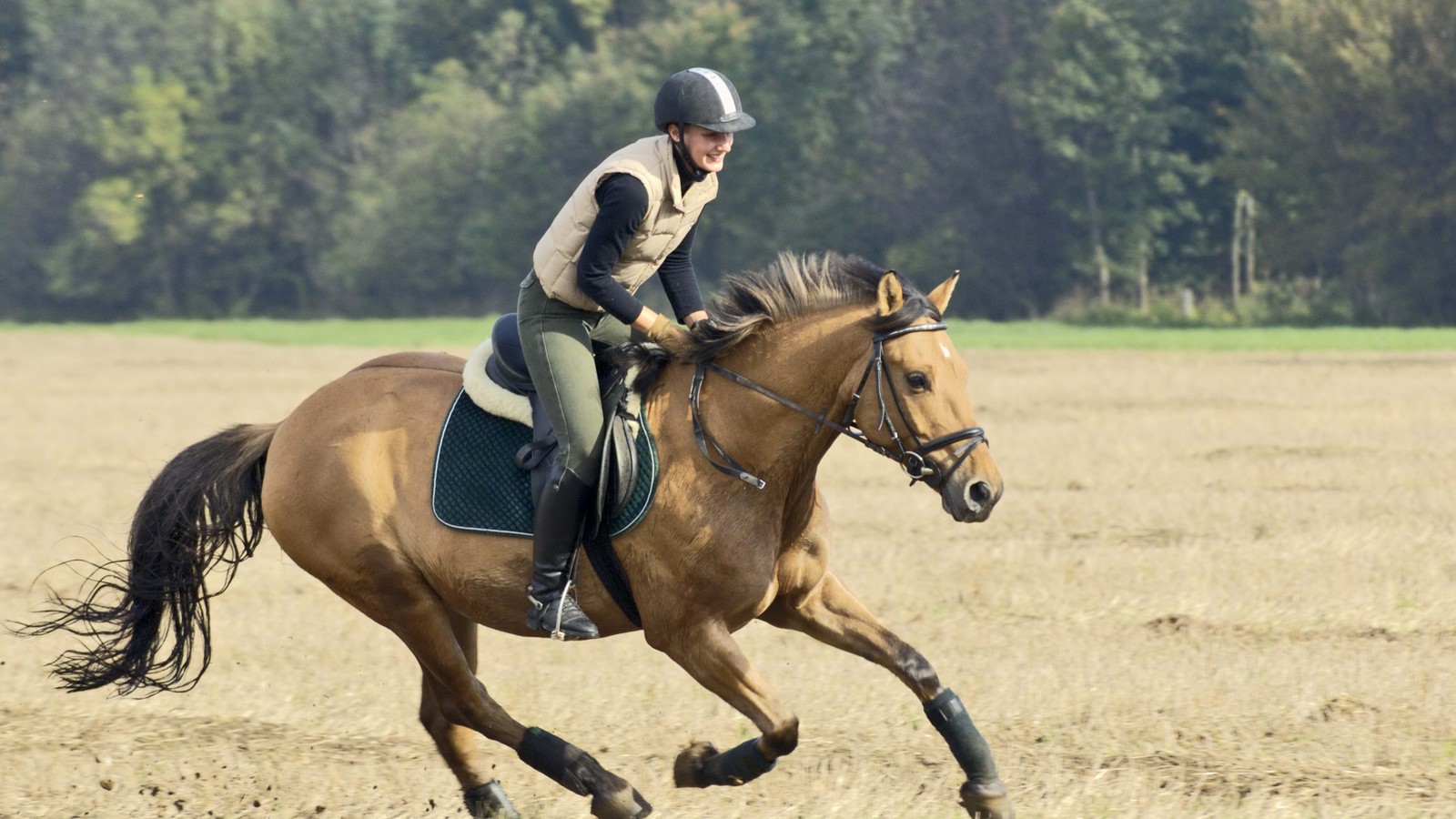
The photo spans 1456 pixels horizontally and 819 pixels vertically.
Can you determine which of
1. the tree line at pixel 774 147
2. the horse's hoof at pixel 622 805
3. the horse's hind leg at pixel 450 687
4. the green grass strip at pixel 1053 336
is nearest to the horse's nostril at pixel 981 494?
the horse's hoof at pixel 622 805

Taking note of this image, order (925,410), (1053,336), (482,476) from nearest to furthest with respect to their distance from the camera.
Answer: (925,410)
(482,476)
(1053,336)

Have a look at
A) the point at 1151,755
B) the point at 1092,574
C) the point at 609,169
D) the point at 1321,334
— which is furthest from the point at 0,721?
the point at 1321,334

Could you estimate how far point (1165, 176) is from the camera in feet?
187

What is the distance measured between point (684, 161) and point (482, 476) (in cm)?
152

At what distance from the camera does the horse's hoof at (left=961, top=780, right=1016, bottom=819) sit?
6.56 meters

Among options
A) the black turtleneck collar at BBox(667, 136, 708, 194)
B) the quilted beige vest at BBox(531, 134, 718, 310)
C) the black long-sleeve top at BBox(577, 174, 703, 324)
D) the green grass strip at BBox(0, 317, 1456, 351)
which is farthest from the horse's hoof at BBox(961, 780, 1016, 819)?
the green grass strip at BBox(0, 317, 1456, 351)

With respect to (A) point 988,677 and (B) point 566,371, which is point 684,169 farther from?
(A) point 988,677

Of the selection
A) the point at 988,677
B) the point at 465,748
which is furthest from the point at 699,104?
the point at 988,677

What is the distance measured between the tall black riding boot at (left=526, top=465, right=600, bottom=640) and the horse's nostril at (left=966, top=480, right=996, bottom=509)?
1561 millimetres

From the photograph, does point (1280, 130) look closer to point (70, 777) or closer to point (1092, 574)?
point (1092, 574)

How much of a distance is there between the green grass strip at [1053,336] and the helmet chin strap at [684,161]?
104ft

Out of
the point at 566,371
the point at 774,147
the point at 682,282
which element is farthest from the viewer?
the point at 774,147

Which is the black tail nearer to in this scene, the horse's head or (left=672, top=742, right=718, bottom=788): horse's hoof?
(left=672, top=742, right=718, bottom=788): horse's hoof

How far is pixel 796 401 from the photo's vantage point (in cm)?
662
